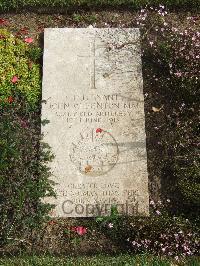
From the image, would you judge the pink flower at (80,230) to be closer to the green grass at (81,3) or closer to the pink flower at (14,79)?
the pink flower at (14,79)

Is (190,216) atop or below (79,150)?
below

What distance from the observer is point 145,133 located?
7043mm

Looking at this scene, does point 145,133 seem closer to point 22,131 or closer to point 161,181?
point 161,181

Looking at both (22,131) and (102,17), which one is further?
(102,17)

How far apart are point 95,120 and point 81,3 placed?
200cm

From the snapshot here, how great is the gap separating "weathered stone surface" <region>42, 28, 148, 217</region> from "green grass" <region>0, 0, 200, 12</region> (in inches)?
21.2

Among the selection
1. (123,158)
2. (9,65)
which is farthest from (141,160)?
(9,65)

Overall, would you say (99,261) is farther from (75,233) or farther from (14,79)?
(14,79)

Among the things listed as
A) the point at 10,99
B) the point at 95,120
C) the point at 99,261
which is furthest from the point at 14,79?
the point at 99,261

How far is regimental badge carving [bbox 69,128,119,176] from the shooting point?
6.73m

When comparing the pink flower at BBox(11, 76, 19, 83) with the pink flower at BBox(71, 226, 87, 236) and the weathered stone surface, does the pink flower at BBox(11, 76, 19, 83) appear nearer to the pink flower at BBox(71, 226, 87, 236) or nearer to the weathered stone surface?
the weathered stone surface

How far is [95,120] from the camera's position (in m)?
6.98

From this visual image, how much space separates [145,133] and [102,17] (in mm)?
2024

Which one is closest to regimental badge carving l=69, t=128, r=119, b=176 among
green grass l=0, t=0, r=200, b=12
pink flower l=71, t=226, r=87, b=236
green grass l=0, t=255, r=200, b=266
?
pink flower l=71, t=226, r=87, b=236
